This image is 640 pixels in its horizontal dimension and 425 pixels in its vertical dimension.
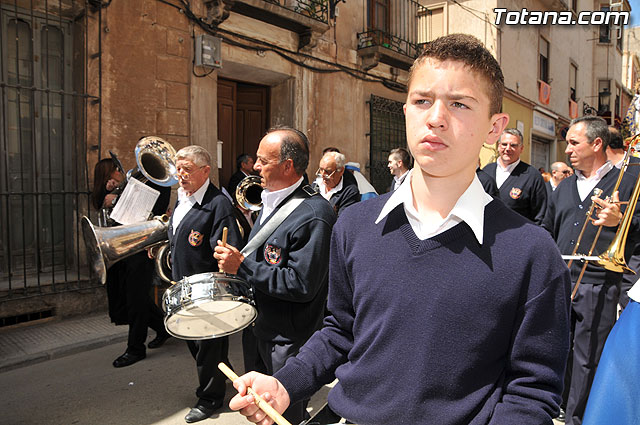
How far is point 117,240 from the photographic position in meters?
3.92

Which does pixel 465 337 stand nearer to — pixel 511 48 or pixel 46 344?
pixel 46 344

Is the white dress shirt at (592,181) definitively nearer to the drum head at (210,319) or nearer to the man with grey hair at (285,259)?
the man with grey hair at (285,259)

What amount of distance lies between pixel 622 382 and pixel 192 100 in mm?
6460

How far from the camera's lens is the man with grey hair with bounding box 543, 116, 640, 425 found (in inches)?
125

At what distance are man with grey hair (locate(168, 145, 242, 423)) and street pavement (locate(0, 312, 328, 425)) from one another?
0.20 meters

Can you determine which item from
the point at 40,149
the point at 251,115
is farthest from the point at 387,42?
the point at 40,149

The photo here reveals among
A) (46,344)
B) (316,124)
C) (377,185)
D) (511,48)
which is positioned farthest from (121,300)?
(511,48)

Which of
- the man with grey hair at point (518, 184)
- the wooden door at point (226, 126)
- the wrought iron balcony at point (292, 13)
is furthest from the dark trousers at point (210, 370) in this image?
the wrought iron balcony at point (292, 13)

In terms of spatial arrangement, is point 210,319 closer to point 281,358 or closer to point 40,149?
point 281,358

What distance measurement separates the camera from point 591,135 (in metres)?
3.50

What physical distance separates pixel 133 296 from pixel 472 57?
417 cm

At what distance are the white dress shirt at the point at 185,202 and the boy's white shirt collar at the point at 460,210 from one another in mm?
2358

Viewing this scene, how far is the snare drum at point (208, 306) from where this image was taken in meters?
2.45

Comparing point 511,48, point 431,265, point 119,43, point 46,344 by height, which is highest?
point 511,48
